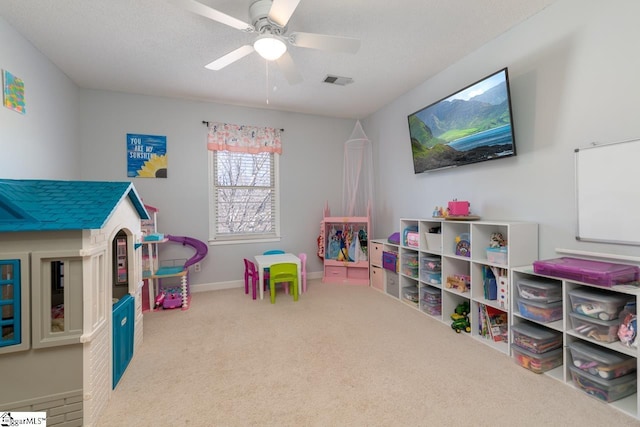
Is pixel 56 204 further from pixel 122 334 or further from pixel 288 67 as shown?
pixel 288 67

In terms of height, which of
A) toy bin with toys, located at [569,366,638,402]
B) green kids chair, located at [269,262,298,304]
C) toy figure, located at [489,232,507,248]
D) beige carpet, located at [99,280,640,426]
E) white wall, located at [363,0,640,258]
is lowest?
beige carpet, located at [99,280,640,426]

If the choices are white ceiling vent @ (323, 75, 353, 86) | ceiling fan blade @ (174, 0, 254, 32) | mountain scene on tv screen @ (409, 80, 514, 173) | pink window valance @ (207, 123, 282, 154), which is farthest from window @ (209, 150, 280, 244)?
ceiling fan blade @ (174, 0, 254, 32)

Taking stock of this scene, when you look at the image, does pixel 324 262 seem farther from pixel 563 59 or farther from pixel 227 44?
pixel 563 59

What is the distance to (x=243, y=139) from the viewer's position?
4.05 metres

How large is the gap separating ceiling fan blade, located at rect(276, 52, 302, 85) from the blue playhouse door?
85.1 inches

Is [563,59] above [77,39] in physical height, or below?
below

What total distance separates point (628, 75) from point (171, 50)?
3480 mm

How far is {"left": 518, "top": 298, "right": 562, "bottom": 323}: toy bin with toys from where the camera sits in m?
1.90

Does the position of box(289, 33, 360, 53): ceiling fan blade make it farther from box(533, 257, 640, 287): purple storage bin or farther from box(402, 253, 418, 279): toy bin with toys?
box(402, 253, 418, 279): toy bin with toys

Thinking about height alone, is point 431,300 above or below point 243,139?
below

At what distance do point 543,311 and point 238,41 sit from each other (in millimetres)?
3215

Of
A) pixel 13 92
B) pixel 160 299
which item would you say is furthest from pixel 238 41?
pixel 160 299

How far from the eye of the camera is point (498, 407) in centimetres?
158

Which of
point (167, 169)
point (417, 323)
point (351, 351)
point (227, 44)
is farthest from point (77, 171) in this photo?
point (417, 323)
